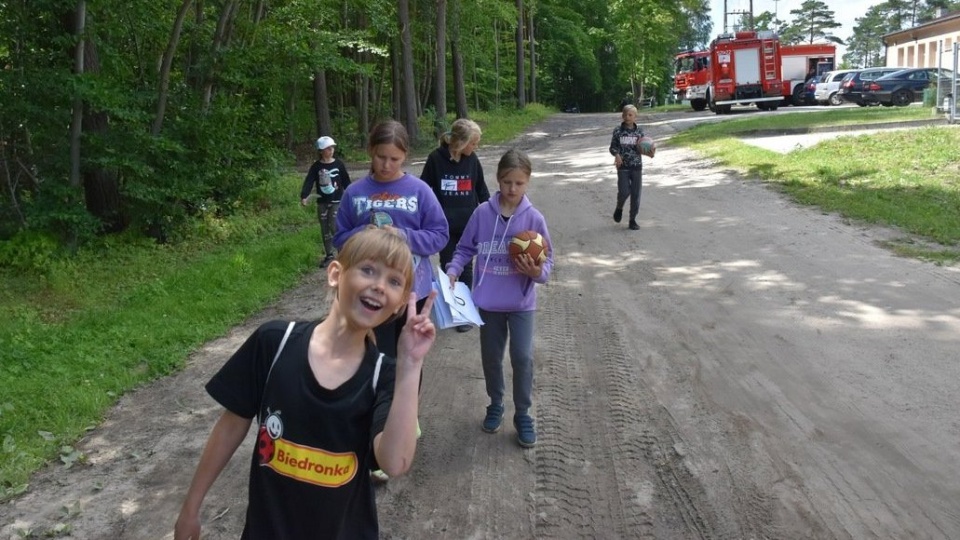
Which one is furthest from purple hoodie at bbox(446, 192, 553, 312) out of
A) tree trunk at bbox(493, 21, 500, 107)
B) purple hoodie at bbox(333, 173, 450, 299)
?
tree trunk at bbox(493, 21, 500, 107)

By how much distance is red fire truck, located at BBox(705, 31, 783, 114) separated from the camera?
36.0m

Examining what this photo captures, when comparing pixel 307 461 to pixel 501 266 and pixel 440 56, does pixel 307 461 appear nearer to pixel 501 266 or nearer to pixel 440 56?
pixel 501 266

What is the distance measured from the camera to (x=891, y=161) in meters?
15.2

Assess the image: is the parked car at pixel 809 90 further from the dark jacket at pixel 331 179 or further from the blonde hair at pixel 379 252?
the blonde hair at pixel 379 252

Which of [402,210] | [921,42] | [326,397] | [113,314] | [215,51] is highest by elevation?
[921,42]

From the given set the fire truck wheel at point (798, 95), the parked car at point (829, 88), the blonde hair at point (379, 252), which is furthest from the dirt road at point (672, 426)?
the fire truck wheel at point (798, 95)

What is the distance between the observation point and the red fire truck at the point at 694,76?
128ft

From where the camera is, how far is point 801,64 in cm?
4081

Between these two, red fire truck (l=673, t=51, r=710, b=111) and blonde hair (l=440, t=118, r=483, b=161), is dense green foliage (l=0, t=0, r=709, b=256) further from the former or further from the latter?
red fire truck (l=673, t=51, r=710, b=111)

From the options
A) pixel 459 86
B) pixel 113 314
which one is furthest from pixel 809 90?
pixel 113 314

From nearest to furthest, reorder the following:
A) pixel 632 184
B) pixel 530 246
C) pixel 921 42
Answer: pixel 530 246, pixel 632 184, pixel 921 42

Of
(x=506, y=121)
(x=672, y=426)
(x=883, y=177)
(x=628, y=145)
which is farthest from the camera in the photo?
(x=506, y=121)

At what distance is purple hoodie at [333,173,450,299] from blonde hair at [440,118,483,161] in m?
1.73

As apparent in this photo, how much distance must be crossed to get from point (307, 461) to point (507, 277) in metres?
2.69
